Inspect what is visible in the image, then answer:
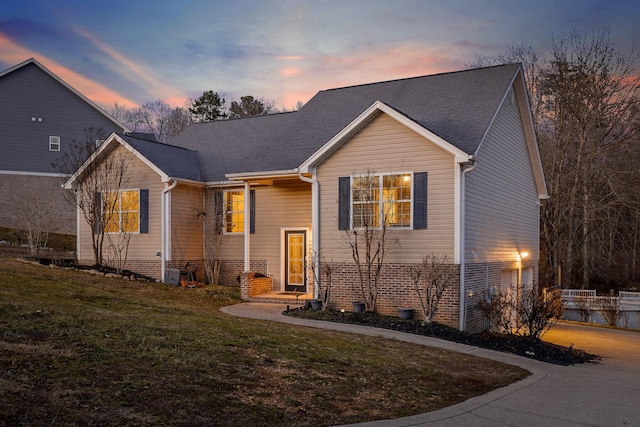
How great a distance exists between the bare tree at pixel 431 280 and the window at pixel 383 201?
0.94 m

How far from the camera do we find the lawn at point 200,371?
5707mm

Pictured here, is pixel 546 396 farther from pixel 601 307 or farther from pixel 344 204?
pixel 601 307

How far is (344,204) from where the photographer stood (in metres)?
15.5

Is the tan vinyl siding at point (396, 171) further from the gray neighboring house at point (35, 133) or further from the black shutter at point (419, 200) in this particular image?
the gray neighboring house at point (35, 133)

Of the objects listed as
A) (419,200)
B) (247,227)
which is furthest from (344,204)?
(247,227)

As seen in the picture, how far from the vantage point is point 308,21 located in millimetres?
20031

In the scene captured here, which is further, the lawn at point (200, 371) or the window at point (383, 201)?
the window at point (383, 201)

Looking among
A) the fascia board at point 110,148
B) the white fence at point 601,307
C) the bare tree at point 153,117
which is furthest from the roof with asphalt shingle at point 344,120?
the bare tree at point 153,117

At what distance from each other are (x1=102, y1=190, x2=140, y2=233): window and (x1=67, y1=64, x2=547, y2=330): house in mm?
276

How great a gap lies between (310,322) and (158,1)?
1182cm

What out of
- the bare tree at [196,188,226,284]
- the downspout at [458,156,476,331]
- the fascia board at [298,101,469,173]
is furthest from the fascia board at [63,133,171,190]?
the downspout at [458,156,476,331]

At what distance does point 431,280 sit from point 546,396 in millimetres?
5761

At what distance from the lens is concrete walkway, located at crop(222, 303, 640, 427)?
21.9ft

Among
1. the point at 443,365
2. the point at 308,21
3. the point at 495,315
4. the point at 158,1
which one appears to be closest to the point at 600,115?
the point at 308,21
